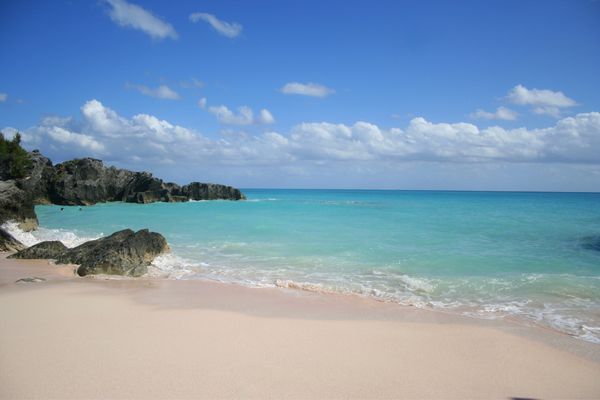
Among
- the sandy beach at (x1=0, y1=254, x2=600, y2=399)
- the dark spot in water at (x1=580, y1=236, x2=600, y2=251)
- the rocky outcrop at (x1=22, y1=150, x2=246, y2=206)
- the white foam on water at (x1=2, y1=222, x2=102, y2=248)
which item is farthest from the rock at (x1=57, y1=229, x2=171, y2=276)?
the rocky outcrop at (x1=22, y1=150, x2=246, y2=206)

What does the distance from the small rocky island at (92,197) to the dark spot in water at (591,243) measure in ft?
55.7

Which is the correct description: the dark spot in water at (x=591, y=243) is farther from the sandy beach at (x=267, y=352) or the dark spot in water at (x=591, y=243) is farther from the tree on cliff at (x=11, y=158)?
the tree on cliff at (x=11, y=158)

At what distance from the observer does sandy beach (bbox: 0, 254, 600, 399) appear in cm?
307

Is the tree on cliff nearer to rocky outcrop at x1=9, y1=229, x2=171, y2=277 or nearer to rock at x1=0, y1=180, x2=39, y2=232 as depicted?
rock at x1=0, y1=180, x2=39, y2=232

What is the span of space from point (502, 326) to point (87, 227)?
2128cm

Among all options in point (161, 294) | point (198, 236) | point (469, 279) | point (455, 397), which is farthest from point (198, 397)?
point (198, 236)

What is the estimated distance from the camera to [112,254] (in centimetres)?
834

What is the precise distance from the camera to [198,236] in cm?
1540

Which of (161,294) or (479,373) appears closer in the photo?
(479,373)

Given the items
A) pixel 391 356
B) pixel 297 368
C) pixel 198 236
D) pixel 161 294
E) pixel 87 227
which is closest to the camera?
pixel 297 368

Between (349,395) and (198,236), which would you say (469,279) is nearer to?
(349,395)

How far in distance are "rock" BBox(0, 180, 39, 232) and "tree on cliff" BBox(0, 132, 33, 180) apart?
91.5 feet

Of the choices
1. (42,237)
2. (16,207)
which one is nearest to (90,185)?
(16,207)

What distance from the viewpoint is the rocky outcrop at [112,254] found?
8.10 meters
